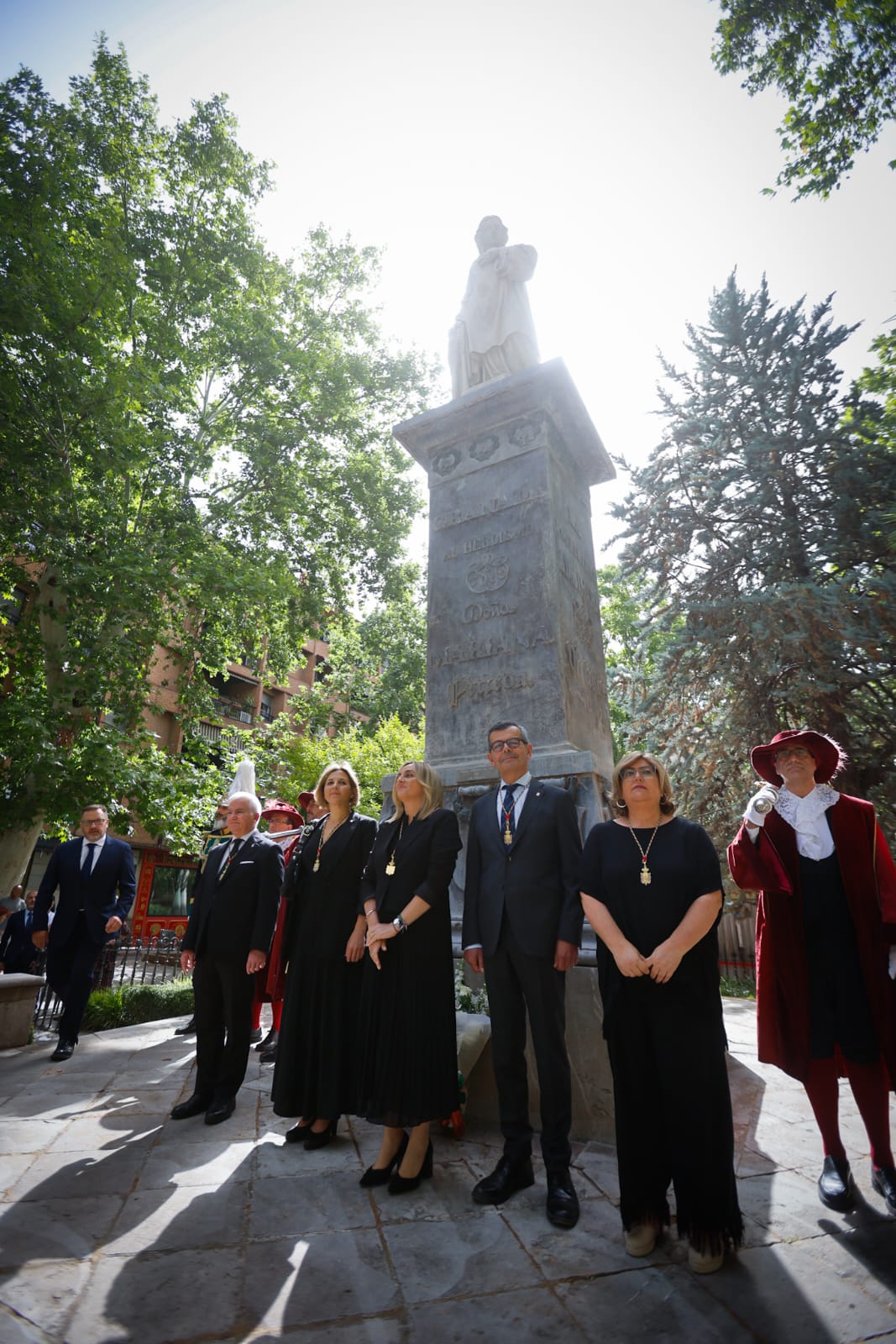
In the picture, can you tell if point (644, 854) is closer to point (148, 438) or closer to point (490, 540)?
point (490, 540)

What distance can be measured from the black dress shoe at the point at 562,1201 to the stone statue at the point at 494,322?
6.29 m

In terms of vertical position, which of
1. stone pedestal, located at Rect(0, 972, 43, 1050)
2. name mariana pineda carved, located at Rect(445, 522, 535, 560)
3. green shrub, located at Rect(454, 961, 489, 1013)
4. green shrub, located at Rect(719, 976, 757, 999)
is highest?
name mariana pineda carved, located at Rect(445, 522, 535, 560)

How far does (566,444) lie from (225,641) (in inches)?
453

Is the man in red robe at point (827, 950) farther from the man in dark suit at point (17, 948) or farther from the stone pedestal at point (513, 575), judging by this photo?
the man in dark suit at point (17, 948)

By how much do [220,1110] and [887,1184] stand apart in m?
3.48

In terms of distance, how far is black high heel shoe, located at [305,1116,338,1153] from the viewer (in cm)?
362

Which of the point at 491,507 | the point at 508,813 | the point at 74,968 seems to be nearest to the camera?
the point at 508,813

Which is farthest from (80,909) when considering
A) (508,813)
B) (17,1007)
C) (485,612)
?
(508,813)

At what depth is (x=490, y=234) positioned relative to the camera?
747 cm

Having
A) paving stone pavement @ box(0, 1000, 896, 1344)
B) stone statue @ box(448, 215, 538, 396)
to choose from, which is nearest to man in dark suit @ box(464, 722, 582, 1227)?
paving stone pavement @ box(0, 1000, 896, 1344)

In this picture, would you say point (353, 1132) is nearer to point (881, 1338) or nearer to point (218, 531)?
point (881, 1338)

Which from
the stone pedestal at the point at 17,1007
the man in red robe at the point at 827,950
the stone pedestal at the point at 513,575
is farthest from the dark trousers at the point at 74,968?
the man in red robe at the point at 827,950

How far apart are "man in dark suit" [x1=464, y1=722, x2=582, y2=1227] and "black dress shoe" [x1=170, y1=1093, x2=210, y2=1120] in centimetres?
210

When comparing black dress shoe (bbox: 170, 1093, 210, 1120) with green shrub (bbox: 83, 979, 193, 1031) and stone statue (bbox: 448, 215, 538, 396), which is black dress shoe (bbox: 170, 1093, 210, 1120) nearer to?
green shrub (bbox: 83, 979, 193, 1031)
